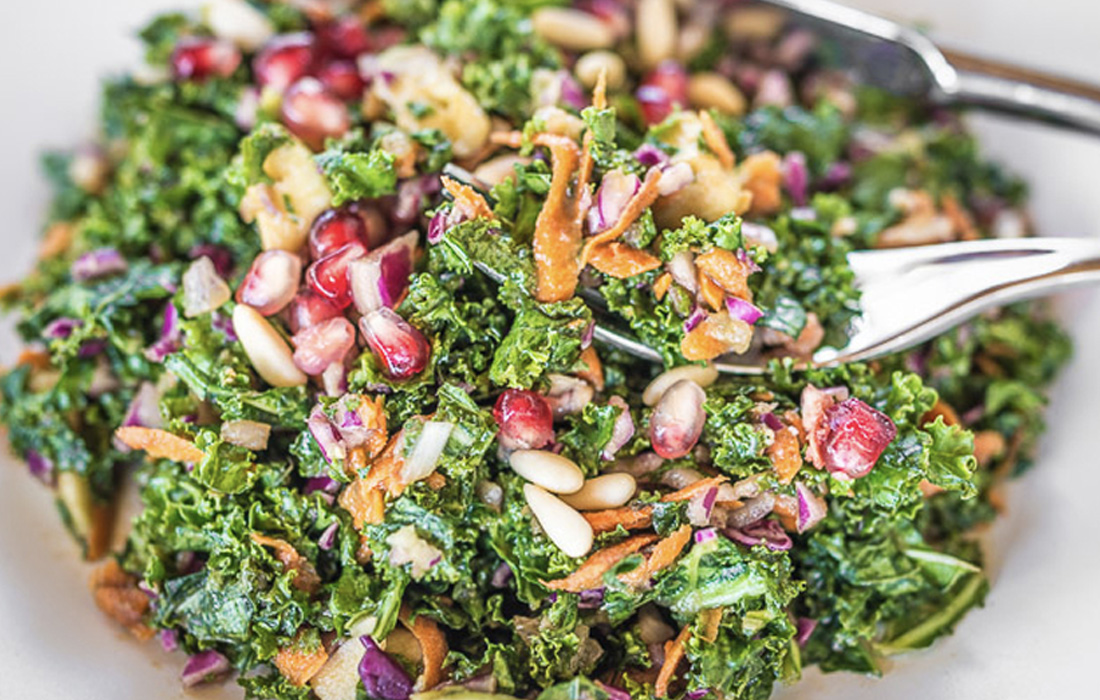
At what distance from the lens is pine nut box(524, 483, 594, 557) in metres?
2.09

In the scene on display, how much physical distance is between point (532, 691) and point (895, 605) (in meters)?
0.91

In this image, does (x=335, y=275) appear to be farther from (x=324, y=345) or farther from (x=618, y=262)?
(x=618, y=262)

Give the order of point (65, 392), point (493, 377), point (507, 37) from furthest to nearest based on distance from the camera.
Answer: point (507, 37), point (65, 392), point (493, 377)

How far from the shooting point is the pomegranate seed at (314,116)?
8.70 ft

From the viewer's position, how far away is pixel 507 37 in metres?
2.87

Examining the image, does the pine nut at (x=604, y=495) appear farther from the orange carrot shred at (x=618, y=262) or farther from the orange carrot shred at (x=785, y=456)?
the orange carrot shred at (x=618, y=262)

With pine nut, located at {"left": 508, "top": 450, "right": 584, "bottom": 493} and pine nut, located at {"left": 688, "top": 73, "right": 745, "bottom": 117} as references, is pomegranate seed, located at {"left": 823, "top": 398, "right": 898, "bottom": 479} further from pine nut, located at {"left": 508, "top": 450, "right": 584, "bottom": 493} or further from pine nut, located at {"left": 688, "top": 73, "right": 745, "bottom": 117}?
pine nut, located at {"left": 688, "top": 73, "right": 745, "bottom": 117}

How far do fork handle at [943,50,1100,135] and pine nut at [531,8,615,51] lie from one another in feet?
3.51

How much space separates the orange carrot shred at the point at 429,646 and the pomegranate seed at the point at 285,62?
150 cm

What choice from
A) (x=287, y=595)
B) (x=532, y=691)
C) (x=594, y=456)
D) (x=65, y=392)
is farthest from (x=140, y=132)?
(x=532, y=691)

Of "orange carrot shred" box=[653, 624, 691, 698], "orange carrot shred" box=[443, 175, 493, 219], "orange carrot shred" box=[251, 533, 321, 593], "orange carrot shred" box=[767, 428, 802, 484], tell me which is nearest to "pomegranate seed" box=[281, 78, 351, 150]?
"orange carrot shred" box=[443, 175, 493, 219]

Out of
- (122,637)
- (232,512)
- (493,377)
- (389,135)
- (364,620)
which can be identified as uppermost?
(389,135)

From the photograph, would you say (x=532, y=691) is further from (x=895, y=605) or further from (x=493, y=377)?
(x=895, y=605)

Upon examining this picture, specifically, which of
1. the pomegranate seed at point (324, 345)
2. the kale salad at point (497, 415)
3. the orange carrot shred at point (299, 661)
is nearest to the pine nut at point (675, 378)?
the kale salad at point (497, 415)
